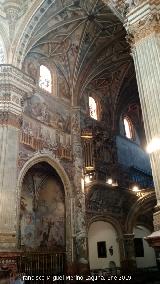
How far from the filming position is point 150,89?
6.38 metres

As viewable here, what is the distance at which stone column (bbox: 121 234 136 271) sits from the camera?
14673mm

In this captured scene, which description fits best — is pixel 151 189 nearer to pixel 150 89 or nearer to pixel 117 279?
pixel 117 279

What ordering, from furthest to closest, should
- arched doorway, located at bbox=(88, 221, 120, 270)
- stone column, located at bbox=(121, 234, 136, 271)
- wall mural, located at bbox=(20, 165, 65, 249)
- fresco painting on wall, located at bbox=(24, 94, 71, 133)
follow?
1. arched doorway, located at bbox=(88, 221, 120, 270)
2. stone column, located at bbox=(121, 234, 136, 271)
3. wall mural, located at bbox=(20, 165, 65, 249)
4. fresco painting on wall, located at bbox=(24, 94, 71, 133)

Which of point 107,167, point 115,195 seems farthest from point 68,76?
point 115,195

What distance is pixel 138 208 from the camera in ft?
54.0

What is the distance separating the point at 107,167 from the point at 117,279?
5.65 m

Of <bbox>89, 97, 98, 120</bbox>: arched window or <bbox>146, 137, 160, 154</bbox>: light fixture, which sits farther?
<bbox>89, 97, 98, 120</bbox>: arched window

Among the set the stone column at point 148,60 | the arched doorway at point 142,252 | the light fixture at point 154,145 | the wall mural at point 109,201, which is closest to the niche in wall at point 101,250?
the wall mural at point 109,201

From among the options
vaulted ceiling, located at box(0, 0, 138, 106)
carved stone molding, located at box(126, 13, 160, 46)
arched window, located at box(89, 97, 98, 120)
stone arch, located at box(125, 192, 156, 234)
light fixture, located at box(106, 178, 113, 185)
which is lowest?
stone arch, located at box(125, 192, 156, 234)

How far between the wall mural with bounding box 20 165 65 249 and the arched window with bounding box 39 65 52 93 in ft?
13.5

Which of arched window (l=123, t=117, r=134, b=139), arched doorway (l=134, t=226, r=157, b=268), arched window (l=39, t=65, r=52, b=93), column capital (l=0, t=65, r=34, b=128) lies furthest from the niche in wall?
arched window (l=39, t=65, r=52, b=93)

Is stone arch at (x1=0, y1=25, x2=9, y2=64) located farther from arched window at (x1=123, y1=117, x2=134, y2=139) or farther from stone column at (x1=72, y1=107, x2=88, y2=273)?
arched window at (x1=123, y1=117, x2=134, y2=139)

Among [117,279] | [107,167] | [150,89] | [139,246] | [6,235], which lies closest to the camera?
[150,89]

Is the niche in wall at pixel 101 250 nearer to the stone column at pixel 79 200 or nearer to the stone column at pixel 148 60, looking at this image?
the stone column at pixel 79 200
